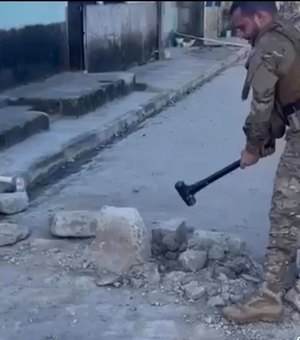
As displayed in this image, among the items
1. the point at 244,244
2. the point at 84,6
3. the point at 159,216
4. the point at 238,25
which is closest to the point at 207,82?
the point at 84,6

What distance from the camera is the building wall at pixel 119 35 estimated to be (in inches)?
567

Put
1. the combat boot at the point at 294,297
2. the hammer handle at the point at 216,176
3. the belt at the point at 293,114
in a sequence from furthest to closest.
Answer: the hammer handle at the point at 216,176
the combat boot at the point at 294,297
the belt at the point at 293,114

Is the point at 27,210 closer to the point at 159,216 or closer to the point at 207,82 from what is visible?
the point at 159,216

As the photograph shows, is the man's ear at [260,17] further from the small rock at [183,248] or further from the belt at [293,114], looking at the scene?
the small rock at [183,248]

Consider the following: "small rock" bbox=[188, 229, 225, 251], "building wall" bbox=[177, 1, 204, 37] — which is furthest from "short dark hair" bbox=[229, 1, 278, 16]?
"building wall" bbox=[177, 1, 204, 37]

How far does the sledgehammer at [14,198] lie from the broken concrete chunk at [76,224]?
0.71 m

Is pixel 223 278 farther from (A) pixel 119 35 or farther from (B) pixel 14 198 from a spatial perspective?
(A) pixel 119 35

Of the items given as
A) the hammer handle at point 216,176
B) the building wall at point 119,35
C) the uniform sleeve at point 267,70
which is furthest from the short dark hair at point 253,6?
the building wall at point 119,35

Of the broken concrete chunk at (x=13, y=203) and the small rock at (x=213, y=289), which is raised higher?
the small rock at (x=213, y=289)

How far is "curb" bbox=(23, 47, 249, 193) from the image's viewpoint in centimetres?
789

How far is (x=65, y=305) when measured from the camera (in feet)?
16.2

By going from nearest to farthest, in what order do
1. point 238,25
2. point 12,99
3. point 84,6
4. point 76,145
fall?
point 238,25, point 76,145, point 12,99, point 84,6

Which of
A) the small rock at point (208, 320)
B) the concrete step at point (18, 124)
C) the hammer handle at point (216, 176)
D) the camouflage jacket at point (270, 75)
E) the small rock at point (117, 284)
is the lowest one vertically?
the concrete step at point (18, 124)

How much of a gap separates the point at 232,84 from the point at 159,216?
843cm
